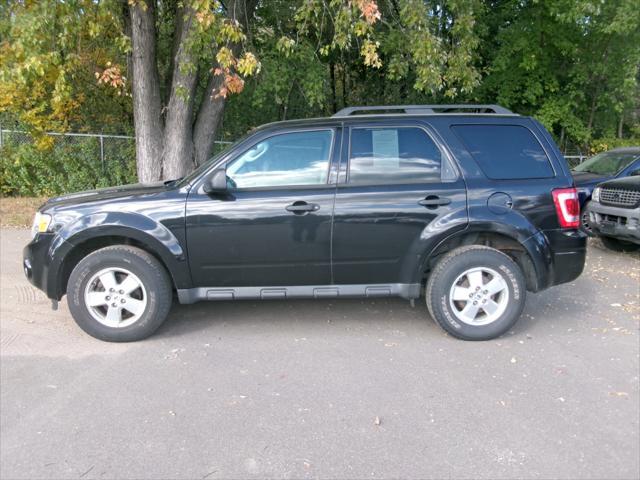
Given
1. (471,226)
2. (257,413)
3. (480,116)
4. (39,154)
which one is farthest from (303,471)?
(39,154)

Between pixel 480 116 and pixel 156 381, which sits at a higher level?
pixel 480 116

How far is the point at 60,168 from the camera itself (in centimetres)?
1245

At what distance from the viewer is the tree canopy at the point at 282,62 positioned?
23.6 ft

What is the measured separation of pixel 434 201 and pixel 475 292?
0.86 meters

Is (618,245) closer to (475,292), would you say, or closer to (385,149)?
(475,292)

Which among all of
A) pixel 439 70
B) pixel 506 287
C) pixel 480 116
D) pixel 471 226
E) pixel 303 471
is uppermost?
pixel 439 70

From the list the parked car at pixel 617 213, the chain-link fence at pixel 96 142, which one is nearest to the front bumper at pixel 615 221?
the parked car at pixel 617 213

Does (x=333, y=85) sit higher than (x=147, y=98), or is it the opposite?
(x=333, y=85)

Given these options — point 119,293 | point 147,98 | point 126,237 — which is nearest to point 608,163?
point 147,98

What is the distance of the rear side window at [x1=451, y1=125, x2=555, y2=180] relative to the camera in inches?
189

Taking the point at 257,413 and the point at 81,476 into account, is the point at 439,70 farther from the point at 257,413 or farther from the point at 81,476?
the point at 81,476

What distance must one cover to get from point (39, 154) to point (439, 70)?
895cm

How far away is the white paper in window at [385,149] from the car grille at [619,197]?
4.71 meters

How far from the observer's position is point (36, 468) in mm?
2979
